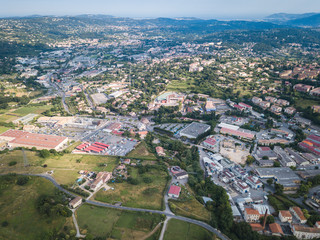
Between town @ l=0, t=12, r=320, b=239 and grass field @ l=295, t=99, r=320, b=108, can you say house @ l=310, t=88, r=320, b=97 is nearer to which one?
town @ l=0, t=12, r=320, b=239

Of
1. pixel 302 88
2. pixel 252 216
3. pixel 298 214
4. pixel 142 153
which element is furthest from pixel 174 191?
pixel 302 88

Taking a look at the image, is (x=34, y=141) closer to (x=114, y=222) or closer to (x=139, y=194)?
(x=139, y=194)

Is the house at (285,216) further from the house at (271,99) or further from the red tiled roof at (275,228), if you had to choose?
the house at (271,99)

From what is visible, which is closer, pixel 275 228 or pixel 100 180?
pixel 275 228

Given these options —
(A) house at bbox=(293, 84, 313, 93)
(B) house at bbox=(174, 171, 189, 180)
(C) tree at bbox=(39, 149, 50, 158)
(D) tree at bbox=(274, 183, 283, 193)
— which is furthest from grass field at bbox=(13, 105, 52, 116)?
(A) house at bbox=(293, 84, 313, 93)

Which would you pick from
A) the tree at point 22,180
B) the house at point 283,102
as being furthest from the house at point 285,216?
the house at point 283,102

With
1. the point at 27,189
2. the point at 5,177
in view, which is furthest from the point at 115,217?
the point at 5,177
